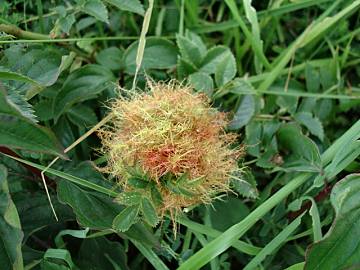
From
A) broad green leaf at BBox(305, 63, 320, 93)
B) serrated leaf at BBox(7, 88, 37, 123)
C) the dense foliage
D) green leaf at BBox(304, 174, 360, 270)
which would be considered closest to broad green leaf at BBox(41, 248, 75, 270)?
the dense foliage

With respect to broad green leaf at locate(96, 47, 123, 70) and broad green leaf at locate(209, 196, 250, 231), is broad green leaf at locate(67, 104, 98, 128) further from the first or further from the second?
broad green leaf at locate(209, 196, 250, 231)

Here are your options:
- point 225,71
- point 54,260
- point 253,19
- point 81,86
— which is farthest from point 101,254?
point 253,19

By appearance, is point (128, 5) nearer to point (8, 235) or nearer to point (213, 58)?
point (213, 58)

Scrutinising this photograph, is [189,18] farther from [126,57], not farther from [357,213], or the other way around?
[357,213]

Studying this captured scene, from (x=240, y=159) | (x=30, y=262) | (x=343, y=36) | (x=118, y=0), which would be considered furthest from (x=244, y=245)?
(x=343, y=36)

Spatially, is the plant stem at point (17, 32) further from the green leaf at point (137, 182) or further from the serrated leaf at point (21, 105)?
the green leaf at point (137, 182)

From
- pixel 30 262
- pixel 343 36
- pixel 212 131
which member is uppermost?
pixel 343 36

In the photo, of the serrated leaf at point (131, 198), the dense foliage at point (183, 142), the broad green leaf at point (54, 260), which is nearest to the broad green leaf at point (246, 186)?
the dense foliage at point (183, 142)
